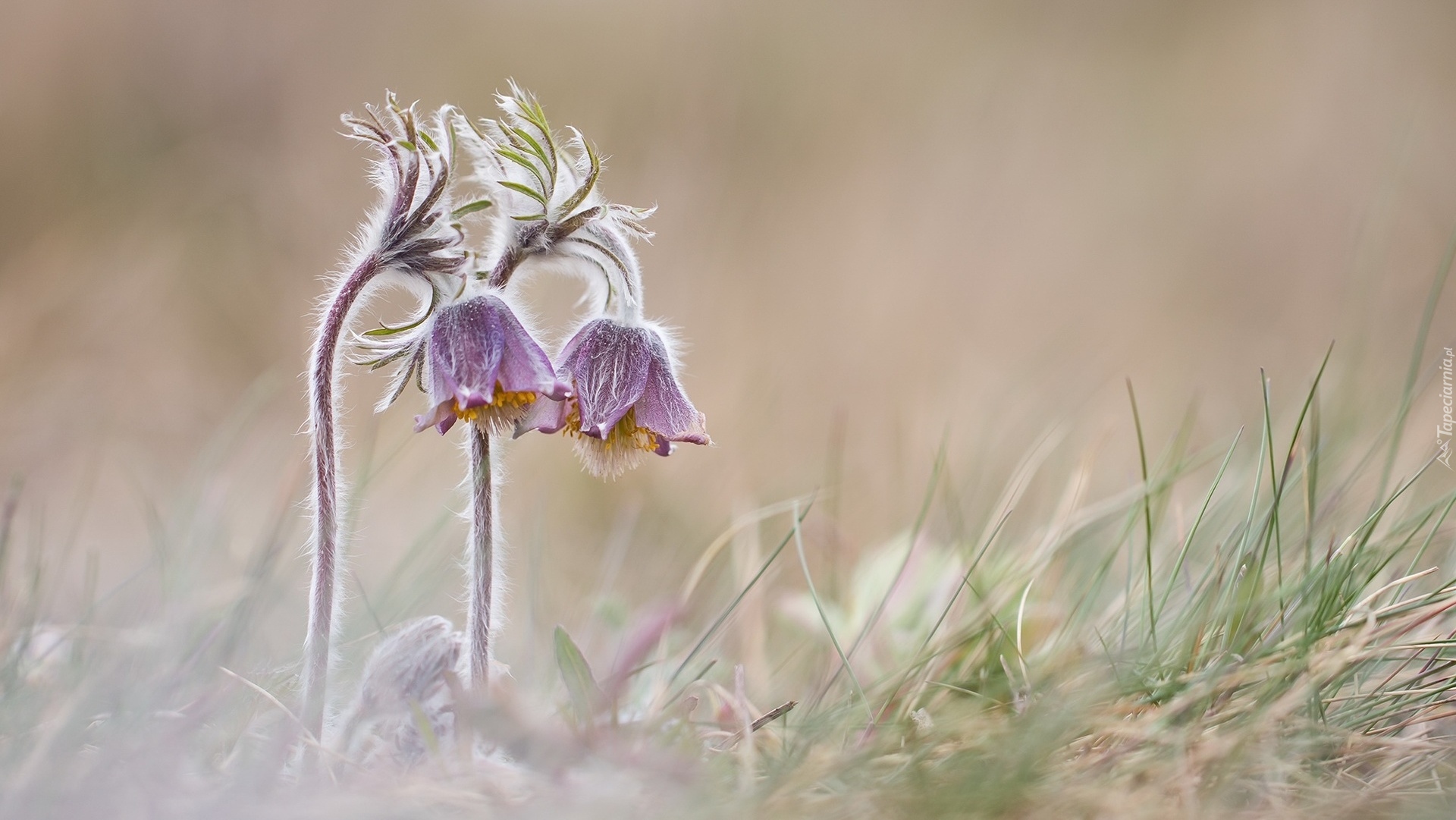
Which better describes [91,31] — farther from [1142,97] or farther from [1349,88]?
[1349,88]

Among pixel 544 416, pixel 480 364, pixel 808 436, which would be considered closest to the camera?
pixel 480 364

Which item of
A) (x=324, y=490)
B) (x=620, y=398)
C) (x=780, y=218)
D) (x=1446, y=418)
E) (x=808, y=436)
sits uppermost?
(x=780, y=218)

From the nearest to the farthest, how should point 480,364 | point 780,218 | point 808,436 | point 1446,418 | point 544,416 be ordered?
point 480,364
point 544,416
point 1446,418
point 808,436
point 780,218

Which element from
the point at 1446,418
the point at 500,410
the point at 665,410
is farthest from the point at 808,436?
the point at 500,410

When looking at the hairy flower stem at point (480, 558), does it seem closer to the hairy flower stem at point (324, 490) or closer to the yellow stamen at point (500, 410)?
the yellow stamen at point (500, 410)

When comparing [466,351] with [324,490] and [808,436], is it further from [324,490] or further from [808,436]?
[808,436]

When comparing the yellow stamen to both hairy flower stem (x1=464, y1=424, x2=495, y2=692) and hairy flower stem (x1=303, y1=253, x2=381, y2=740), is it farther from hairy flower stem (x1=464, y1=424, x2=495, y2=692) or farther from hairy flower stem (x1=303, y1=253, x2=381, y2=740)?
hairy flower stem (x1=303, y1=253, x2=381, y2=740)

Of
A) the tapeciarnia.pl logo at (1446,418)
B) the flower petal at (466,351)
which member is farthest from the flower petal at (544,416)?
the tapeciarnia.pl logo at (1446,418)

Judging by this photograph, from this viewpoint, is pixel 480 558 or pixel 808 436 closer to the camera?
pixel 480 558
